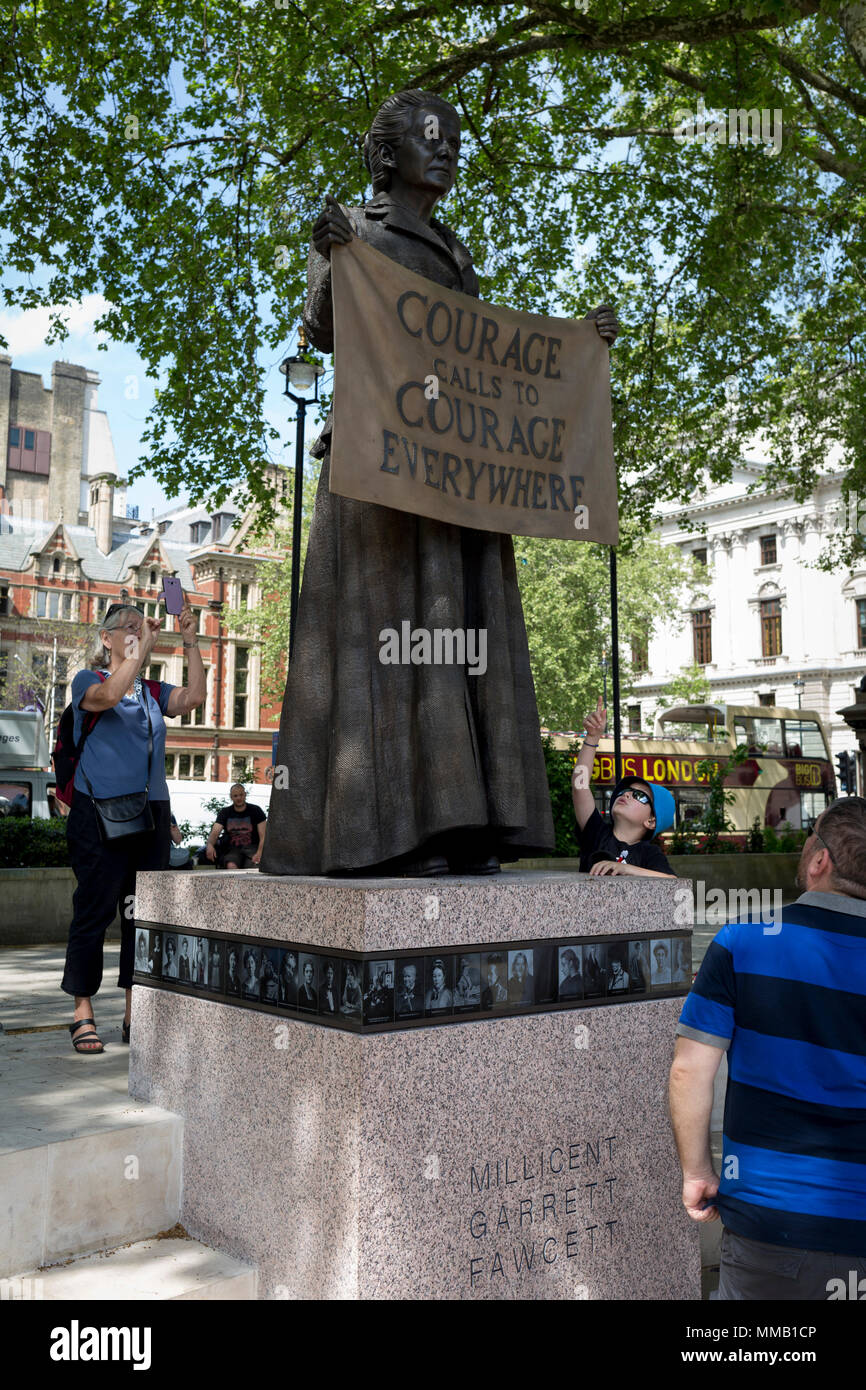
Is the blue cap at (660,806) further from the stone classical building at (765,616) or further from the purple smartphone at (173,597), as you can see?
the stone classical building at (765,616)

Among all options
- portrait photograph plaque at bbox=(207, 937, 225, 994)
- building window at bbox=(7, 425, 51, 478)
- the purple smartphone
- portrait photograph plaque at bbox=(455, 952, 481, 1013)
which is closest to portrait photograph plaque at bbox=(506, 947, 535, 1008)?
portrait photograph plaque at bbox=(455, 952, 481, 1013)

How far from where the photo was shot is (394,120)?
365 centimetres

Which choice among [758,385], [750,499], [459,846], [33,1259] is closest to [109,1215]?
[33,1259]

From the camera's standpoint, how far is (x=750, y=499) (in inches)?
2314

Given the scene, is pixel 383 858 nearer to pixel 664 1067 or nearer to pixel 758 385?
pixel 664 1067

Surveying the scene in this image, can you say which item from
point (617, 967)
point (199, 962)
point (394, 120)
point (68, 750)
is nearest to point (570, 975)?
point (617, 967)

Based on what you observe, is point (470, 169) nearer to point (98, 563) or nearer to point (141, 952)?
point (141, 952)

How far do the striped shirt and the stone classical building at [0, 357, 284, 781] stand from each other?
178 feet

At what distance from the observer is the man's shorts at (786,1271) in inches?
84.7

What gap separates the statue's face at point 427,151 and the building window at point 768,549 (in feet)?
187

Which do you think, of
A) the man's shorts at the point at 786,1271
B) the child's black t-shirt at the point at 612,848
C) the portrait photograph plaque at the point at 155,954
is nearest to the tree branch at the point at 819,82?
the child's black t-shirt at the point at 612,848

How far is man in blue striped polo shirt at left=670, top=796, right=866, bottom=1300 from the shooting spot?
7.14 ft

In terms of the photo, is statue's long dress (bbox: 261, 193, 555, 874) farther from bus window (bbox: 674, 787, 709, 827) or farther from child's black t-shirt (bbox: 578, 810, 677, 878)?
bus window (bbox: 674, 787, 709, 827)

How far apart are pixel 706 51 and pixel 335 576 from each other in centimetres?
1239
